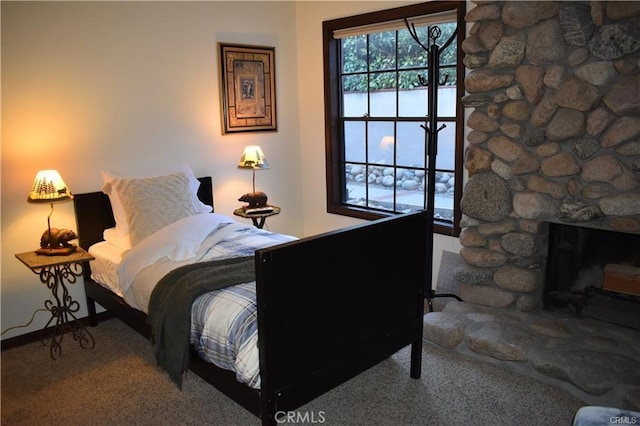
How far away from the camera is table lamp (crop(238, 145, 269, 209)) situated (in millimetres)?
4250

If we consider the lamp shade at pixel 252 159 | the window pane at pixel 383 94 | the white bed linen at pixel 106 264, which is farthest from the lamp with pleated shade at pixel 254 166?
the white bed linen at pixel 106 264

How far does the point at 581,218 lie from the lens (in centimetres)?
295

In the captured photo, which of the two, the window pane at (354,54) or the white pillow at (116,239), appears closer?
the white pillow at (116,239)

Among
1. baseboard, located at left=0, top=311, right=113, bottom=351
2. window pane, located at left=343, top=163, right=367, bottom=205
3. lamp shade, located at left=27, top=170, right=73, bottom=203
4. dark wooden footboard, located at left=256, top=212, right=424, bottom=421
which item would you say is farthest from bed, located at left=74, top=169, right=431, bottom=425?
window pane, located at left=343, top=163, right=367, bottom=205

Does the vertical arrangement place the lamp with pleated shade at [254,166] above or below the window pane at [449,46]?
below

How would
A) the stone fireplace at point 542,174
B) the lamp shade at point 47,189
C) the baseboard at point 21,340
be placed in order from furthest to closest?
the baseboard at point 21,340 → the lamp shade at point 47,189 → the stone fireplace at point 542,174

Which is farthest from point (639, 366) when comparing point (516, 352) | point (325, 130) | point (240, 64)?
point (240, 64)

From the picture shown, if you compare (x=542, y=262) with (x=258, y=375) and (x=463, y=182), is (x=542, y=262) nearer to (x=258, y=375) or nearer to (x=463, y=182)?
(x=463, y=182)

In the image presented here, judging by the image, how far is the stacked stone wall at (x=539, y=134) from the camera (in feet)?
8.98

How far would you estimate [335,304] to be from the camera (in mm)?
2314

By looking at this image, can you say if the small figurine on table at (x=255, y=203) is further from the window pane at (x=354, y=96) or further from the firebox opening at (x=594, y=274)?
the firebox opening at (x=594, y=274)

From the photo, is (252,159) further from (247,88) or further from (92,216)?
(92,216)

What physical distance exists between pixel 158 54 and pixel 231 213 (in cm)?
147

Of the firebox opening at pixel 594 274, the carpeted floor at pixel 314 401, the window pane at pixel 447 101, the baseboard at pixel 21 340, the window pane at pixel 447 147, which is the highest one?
the window pane at pixel 447 101
